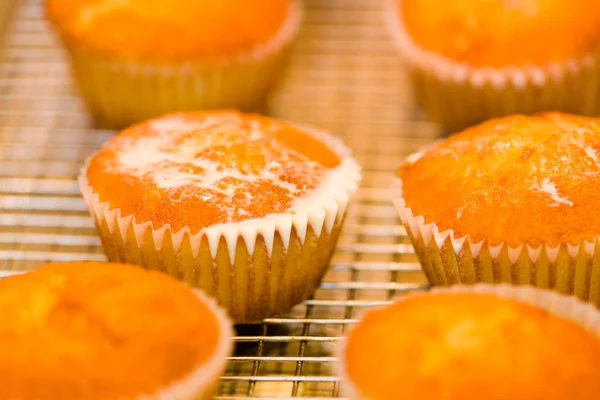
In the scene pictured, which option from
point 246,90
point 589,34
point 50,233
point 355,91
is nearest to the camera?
point 50,233

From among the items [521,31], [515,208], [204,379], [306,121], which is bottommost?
[306,121]

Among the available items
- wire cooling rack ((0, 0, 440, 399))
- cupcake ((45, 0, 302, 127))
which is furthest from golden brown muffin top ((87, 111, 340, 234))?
cupcake ((45, 0, 302, 127))

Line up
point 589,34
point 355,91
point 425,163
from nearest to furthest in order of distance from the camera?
1. point 425,163
2. point 589,34
3. point 355,91

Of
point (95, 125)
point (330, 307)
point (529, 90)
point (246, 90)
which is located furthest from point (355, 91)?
point (330, 307)

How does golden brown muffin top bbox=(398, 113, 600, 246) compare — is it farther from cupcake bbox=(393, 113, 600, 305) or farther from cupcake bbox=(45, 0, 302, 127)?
cupcake bbox=(45, 0, 302, 127)

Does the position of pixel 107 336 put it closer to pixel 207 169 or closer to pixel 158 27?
pixel 207 169

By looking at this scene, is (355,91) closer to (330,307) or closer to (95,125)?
(95,125)

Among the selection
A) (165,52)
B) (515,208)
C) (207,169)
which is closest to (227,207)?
(207,169)
